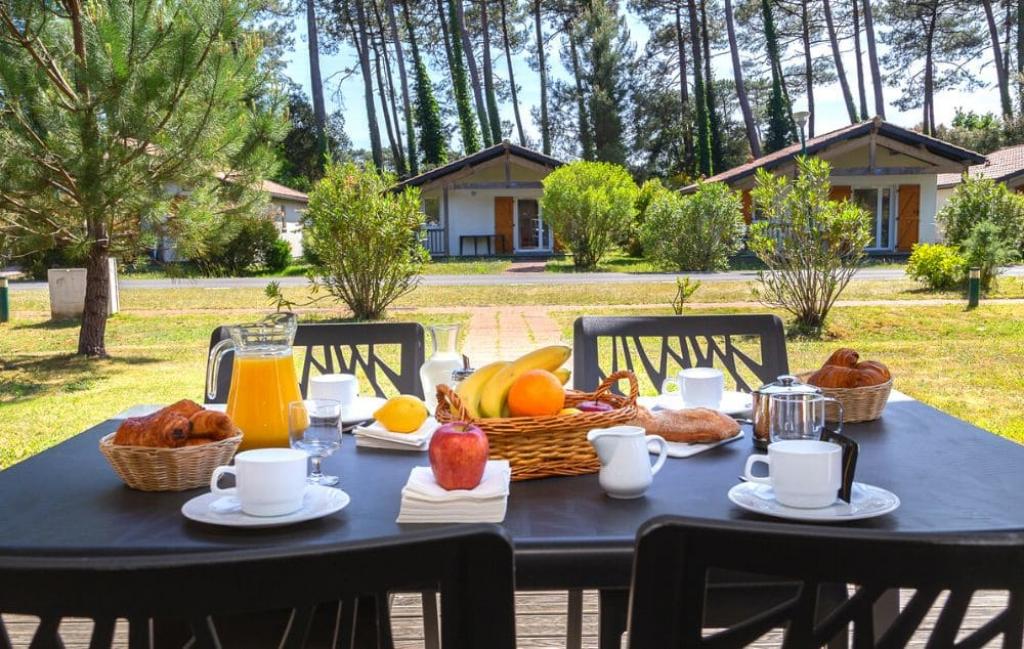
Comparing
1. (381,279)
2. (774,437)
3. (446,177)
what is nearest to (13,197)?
(381,279)

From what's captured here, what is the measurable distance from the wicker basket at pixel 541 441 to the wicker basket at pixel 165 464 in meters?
0.42

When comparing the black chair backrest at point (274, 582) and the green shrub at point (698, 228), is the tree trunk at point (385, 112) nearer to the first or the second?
the green shrub at point (698, 228)

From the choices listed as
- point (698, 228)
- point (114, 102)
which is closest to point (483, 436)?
point (114, 102)

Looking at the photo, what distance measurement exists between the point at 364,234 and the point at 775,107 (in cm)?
2562

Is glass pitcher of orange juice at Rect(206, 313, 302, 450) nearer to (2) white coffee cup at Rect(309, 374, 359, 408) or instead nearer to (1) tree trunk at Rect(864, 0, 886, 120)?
(2) white coffee cup at Rect(309, 374, 359, 408)

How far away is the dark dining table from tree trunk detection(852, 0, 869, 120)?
3492 centimetres

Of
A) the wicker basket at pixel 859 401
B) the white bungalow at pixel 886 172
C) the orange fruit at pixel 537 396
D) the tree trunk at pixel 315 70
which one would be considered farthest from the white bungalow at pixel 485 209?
the orange fruit at pixel 537 396

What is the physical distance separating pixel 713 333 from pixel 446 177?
22.7 metres

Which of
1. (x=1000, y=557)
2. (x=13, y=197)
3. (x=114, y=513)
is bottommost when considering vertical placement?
(x=114, y=513)

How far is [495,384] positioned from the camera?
5.69ft

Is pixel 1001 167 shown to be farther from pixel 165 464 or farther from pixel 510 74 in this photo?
pixel 165 464

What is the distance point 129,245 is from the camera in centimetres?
835

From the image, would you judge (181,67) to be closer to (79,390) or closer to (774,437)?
(79,390)

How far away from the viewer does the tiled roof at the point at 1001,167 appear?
24938mm
